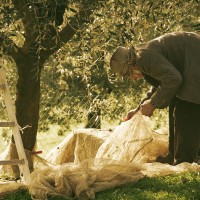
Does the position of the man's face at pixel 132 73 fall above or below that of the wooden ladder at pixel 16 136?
above

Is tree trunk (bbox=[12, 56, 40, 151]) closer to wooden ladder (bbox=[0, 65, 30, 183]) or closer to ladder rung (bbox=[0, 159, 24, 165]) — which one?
wooden ladder (bbox=[0, 65, 30, 183])

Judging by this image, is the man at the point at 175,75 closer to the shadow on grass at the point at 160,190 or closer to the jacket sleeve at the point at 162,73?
the jacket sleeve at the point at 162,73

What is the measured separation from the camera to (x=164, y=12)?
7.49 m

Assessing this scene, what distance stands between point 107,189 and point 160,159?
1.86 meters

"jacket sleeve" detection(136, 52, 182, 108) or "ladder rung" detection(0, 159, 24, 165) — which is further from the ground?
"jacket sleeve" detection(136, 52, 182, 108)

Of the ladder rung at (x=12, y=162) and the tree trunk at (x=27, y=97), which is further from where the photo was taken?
the tree trunk at (x=27, y=97)

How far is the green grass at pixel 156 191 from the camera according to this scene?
5.52m

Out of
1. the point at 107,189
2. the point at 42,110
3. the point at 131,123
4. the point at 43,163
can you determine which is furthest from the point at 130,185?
the point at 42,110

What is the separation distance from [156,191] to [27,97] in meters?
2.82

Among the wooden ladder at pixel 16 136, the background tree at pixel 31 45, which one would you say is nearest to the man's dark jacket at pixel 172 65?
the background tree at pixel 31 45

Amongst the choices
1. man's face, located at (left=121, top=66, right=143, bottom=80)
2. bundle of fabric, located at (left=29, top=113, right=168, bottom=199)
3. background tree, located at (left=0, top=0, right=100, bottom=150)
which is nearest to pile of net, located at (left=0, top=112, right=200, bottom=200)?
bundle of fabric, located at (left=29, top=113, right=168, bottom=199)

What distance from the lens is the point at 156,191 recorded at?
18.9 ft

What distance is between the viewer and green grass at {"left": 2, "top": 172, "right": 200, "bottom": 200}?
5.52 metres

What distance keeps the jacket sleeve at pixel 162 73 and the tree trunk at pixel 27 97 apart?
1.75m
